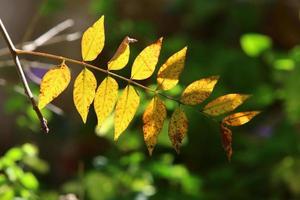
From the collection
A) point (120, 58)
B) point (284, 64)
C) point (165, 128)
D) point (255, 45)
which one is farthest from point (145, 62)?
point (255, 45)

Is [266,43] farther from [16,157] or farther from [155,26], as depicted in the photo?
[16,157]

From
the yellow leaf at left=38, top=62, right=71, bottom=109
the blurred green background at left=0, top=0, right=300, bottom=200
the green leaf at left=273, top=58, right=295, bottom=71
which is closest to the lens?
the yellow leaf at left=38, top=62, right=71, bottom=109

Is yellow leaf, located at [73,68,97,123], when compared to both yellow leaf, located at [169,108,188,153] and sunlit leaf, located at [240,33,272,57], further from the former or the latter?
sunlit leaf, located at [240,33,272,57]

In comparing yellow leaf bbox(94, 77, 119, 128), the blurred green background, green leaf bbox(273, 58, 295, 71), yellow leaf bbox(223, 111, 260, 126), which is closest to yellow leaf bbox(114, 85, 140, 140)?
yellow leaf bbox(94, 77, 119, 128)

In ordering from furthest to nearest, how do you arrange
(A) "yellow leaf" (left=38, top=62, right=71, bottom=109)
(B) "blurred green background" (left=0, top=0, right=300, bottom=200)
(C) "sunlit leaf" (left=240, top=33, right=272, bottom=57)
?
(C) "sunlit leaf" (left=240, top=33, right=272, bottom=57), (B) "blurred green background" (left=0, top=0, right=300, bottom=200), (A) "yellow leaf" (left=38, top=62, right=71, bottom=109)

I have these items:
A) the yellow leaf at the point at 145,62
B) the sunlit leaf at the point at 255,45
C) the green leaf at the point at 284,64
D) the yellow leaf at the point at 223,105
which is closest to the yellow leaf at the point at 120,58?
the yellow leaf at the point at 145,62

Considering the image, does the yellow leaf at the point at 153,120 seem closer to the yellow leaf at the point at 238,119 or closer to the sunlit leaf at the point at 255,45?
the yellow leaf at the point at 238,119
